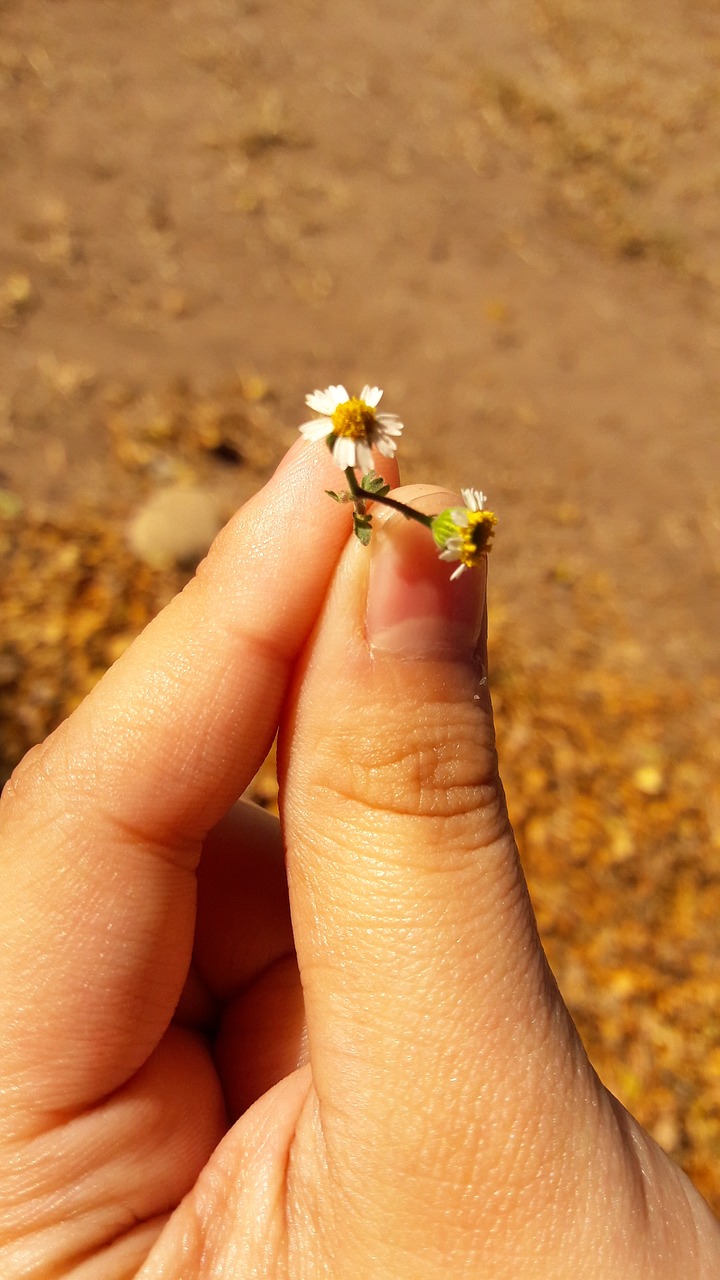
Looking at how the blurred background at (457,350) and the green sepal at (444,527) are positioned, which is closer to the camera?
the green sepal at (444,527)

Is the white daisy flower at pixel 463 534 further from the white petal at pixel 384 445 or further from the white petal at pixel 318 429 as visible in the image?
the white petal at pixel 318 429

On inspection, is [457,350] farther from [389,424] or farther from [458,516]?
[458,516]

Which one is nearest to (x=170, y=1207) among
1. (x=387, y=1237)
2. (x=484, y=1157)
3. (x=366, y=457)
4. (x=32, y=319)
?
(x=387, y=1237)

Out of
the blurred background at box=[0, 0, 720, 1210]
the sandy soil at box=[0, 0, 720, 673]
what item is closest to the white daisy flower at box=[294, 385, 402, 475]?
the blurred background at box=[0, 0, 720, 1210]

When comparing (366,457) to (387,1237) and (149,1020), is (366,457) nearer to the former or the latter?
(149,1020)

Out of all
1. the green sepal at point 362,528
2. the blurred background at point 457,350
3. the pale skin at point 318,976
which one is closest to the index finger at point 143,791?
the pale skin at point 318,976

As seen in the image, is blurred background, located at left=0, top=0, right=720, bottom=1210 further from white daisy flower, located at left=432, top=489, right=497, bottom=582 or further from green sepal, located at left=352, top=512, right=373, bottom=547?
white daisy flower, located at left=432, top=489, right=497, bottom=582
